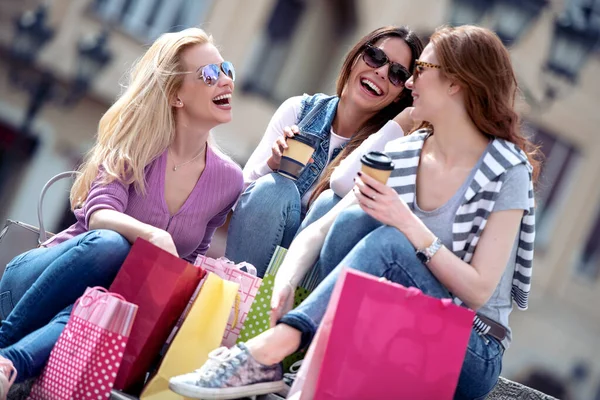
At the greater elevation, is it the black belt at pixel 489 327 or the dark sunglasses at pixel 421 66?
the dark sunglasses at pixel 421 66

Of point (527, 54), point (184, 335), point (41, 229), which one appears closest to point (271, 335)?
point (184, 335)

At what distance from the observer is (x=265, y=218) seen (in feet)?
12.6

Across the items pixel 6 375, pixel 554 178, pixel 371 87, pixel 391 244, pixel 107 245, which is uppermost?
pixel 554 178

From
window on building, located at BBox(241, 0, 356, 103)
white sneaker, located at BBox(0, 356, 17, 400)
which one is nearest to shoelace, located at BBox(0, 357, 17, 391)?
white sneaker, located at BBox(0, 356, 17, 400)

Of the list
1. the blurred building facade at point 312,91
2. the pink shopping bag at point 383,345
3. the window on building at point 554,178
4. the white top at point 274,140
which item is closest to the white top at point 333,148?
the white top at point 274,140

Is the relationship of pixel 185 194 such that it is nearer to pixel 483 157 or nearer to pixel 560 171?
pixel 483 157

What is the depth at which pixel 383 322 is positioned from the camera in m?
2.86

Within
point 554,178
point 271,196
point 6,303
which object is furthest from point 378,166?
point 554,178

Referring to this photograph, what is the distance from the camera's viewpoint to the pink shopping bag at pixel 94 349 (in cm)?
305

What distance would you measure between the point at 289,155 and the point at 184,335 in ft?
2.88

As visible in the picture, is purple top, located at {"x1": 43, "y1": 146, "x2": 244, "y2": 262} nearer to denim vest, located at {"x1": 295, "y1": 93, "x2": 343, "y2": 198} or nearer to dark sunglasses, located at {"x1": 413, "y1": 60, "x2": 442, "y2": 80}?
denim vest, located at {"x1": 295, "y1": 93, "x2": 343, "y2": 198}

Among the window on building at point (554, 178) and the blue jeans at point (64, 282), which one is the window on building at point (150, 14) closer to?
the window on building at point (554, 178)

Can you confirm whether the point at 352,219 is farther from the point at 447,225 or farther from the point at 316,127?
the point at 316,127

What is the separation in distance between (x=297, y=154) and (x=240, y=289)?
60 cm
